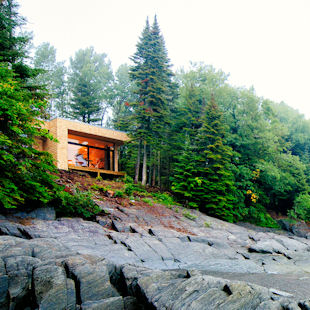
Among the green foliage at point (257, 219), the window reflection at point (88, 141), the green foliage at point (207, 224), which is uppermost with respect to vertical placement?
the window reflection at point (88, 141)

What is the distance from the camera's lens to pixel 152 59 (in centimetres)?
2395

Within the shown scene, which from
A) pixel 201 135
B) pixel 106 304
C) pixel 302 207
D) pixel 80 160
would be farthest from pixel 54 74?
pixel 106 304

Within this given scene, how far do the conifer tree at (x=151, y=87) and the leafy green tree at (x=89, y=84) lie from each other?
10537mm

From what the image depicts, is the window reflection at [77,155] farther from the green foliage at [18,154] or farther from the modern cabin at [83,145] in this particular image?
the green foliage at [18,154]

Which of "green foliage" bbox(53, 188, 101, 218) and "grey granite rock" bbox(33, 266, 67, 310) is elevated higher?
"green foliage" bbox(53, 188, 101, 218)

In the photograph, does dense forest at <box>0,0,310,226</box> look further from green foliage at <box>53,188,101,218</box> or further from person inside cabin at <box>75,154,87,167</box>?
person inside cabin at <box>75,154,87,167</box>

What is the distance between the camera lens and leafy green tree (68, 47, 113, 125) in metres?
32.0

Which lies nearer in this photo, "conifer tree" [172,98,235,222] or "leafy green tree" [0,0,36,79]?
"leafy green tree" [0,0,36,79]

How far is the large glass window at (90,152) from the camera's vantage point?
2245cm

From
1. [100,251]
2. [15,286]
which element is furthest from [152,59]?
[15,286]

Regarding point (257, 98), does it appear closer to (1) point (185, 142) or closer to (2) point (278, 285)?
(1) point (185, 142)

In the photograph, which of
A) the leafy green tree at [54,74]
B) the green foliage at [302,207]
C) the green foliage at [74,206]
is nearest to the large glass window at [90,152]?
the green foliage at [74,206]

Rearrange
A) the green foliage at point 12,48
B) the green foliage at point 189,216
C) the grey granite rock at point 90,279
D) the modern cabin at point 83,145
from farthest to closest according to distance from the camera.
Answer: the modern cabin at point 83,145, the green foliage at point 189,216, the green foliage at point 12,48, the grey granite rock at point 90,279

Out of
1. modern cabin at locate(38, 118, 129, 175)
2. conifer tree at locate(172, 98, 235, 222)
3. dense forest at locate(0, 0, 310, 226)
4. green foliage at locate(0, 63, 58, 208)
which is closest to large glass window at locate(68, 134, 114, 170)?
modern cabin at locate(38, 118, 129, 175)
